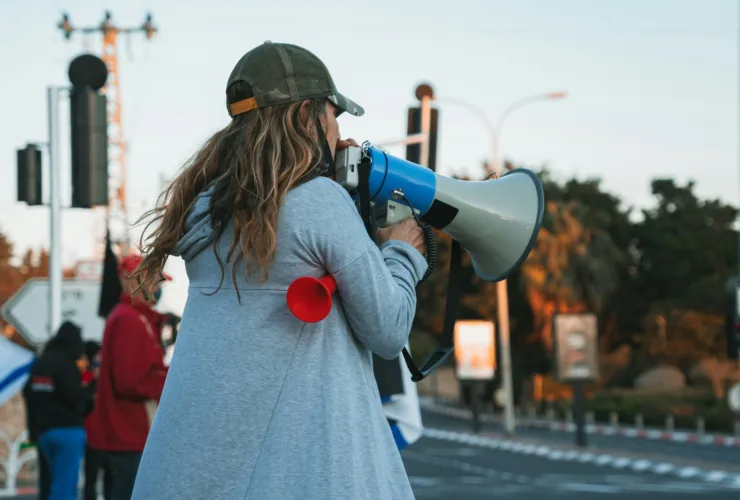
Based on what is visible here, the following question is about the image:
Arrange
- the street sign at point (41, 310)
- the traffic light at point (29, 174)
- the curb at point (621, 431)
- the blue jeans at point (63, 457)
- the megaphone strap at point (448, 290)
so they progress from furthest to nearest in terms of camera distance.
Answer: the curb at point (621, 431) → the street sign at point (41, 310) → the traffic light at point (29, 174) → the blue jeans at point (63, 457) → the megaphone strap at point (448, 290)

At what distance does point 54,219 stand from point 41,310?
255cm

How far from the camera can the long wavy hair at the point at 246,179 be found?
2.66m

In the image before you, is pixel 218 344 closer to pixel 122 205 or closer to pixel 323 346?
pixel 323 346

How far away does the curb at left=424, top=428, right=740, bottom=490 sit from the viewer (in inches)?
731

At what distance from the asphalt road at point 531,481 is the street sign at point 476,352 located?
1516 cm

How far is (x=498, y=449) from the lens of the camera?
29.2 metres

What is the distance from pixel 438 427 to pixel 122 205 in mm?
13533

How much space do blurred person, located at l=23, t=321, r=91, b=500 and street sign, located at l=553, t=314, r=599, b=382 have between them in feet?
61.4

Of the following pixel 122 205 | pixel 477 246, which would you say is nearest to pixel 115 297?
pixel 477 246

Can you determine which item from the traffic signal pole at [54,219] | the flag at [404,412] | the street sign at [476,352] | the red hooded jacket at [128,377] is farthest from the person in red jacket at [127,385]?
the street sign at [476,352]

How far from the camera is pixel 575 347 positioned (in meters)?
28.1

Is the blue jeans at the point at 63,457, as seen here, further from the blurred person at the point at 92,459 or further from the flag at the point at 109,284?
the flag at the point at 109,284

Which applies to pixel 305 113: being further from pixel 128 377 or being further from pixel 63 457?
pixel 63 457

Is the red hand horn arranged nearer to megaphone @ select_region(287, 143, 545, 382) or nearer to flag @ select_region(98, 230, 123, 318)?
megaphone @ select_region(287, 143, 545, 382)
